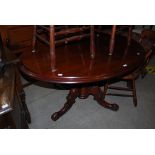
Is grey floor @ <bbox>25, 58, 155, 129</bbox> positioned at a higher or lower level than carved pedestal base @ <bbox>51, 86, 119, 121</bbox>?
lower

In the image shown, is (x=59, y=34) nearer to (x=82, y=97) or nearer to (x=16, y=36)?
(x=82, y=97)

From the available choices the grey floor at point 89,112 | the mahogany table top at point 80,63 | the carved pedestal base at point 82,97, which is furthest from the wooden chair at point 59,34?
the grey floor at point 89,112

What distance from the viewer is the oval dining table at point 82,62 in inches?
61.6

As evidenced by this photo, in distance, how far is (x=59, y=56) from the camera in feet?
6.10

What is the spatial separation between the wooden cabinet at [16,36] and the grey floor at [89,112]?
650mm

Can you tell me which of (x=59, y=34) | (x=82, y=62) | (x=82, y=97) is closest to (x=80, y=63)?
(x=82, y=62)

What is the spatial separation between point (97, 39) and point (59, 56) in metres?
Answer: 0.70

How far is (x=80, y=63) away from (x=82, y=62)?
0.08 feet

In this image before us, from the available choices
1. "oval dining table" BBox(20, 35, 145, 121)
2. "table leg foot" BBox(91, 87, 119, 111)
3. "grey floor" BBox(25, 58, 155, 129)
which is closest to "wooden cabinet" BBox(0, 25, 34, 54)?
"grey floor" BBox(25, 58, 155, 129)

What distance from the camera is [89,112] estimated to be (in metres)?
2.49

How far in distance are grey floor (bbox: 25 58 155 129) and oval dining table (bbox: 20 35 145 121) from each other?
0.67 m

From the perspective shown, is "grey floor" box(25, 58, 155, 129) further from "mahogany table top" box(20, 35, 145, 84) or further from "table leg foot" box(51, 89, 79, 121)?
"mahogany table top" box(20, 35, 145, 84)

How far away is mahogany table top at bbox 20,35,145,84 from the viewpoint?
156 cm

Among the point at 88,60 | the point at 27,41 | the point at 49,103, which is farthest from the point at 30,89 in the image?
the point at 88,60
